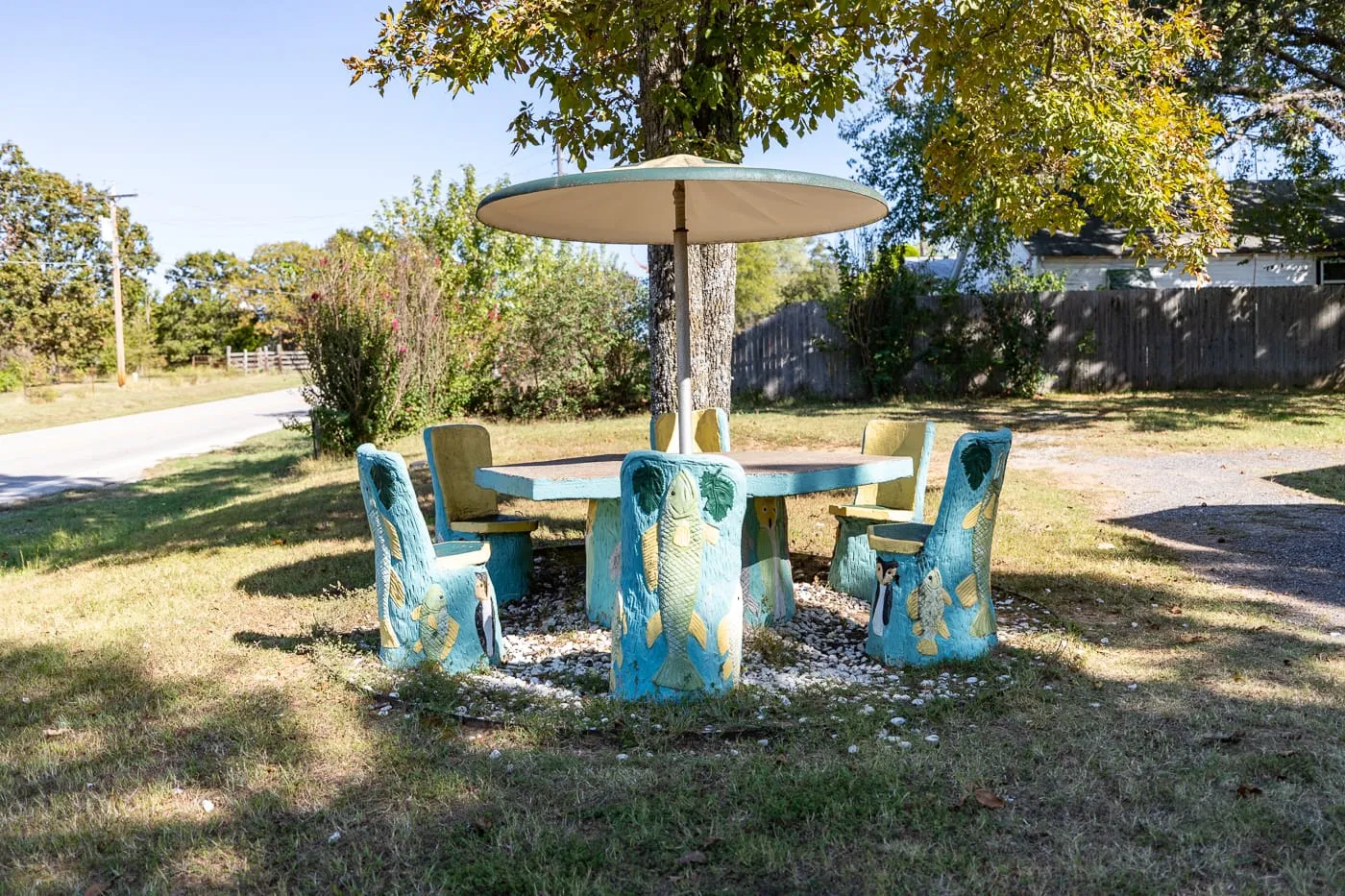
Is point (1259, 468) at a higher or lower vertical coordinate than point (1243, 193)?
lower

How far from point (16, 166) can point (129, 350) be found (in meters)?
8.67

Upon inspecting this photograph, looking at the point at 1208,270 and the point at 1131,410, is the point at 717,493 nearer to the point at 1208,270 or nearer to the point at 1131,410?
the point at 1131,410

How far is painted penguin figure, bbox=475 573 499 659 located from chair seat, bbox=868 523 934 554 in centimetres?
183

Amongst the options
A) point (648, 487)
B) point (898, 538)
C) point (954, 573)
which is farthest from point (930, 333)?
point (648, 487)

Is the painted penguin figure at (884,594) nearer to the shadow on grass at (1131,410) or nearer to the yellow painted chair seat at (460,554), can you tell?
the yellow painted chair seat at (460,554)

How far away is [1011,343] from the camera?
61.3 feet

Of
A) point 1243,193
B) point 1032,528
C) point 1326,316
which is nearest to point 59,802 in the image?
point 1032,528

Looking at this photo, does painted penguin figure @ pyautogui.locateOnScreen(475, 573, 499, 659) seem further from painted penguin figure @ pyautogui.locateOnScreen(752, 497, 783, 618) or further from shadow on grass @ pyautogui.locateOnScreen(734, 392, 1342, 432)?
shadow on grass @ pyautogui.locateOnScreen(734, 392, 1342, 432)

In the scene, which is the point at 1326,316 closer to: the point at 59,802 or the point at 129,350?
the point at 59,802

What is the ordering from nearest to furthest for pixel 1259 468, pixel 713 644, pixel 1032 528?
pixel 713 644 → pixel 1032 528 → pixel 1259 468

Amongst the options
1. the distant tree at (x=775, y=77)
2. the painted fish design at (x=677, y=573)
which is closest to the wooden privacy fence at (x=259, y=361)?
the distant tree at (x=775, y=77)

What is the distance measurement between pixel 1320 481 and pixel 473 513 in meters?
7.73

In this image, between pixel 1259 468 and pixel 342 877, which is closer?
pixel 342 877

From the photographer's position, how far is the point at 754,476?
15.4 ft
